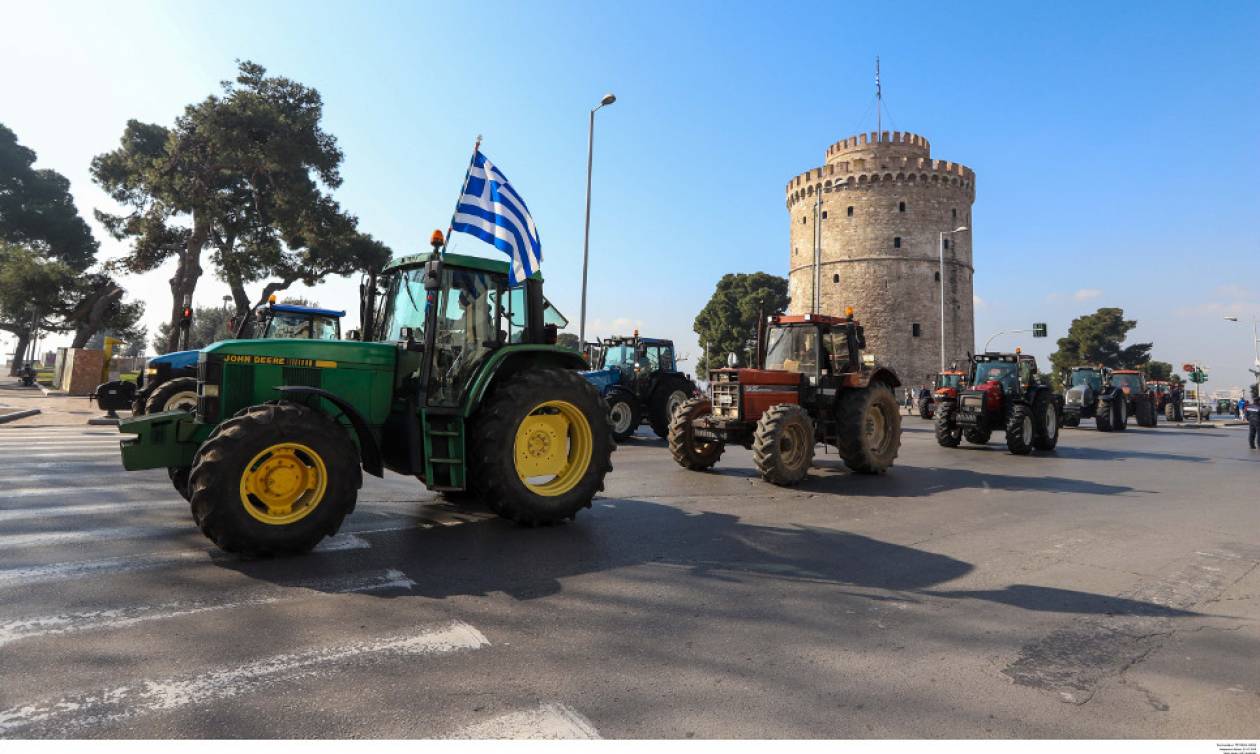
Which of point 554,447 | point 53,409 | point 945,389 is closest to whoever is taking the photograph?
point 554,447

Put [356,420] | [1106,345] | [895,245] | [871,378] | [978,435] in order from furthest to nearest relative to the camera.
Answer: [1106,345] < [895,245] < [978,435] < [871,378] < [356,420]

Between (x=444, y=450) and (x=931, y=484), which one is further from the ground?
(x=444, y=450)

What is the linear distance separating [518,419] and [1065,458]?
1297cm

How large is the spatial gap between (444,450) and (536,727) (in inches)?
133

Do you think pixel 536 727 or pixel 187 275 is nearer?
pixel 536 727

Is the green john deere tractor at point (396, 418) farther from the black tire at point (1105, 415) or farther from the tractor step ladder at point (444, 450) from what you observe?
the black tire at point (1105, 415)

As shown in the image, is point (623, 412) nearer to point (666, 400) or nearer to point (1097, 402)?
point (666, 400)

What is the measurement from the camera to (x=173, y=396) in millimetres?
8297

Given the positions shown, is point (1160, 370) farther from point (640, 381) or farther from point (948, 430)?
point (640, 381)

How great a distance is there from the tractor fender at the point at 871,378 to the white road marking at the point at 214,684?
27.0 feet

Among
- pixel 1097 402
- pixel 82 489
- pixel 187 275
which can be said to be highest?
pixel 187 275

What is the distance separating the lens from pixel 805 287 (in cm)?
5453

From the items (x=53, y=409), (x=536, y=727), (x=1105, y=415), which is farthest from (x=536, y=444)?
(x=1105, y=415)

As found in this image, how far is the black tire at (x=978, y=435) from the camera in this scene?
15472 mm
